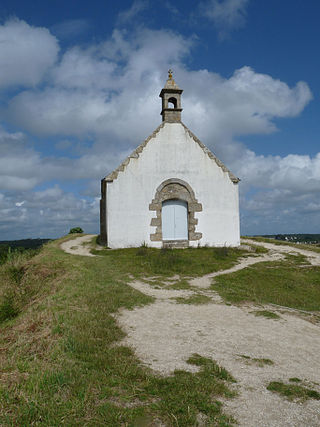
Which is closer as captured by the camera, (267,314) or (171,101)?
(267,314)

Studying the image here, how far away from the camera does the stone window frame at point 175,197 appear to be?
17703 mm

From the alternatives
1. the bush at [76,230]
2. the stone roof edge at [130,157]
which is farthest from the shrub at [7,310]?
the bush at [76,230]

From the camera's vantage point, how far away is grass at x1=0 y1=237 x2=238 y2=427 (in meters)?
3.44

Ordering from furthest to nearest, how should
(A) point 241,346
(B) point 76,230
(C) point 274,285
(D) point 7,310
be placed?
1. (B) point 76,230
2. (C) point 274,285
3. (D) point 7,310
4. (A) point 241,346

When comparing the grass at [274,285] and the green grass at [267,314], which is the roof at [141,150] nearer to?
the grass at [274,285]

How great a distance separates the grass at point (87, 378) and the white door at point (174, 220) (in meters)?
10.2

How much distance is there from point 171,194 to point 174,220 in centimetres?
146

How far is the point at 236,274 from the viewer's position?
41.8ft

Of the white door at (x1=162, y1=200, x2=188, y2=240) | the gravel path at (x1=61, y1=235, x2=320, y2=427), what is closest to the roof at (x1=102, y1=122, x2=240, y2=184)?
the white door at (x1=162, y1=200, x2=188, y2=240)

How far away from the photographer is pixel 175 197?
1806 cm

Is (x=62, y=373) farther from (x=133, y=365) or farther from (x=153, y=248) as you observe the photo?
(x=153, y=248)

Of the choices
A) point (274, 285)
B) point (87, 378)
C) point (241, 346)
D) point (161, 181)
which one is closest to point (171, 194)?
point (161, 181)

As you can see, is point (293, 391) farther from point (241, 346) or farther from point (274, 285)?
point (274, 285)

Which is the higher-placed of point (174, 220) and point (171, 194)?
point (171, 194)
